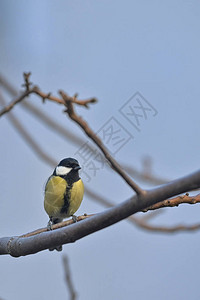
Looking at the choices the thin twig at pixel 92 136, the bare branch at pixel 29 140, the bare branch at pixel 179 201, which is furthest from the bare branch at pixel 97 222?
the bare branch at pixel 29 140

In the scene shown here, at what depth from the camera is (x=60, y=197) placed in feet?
6.48

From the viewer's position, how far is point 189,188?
2.60 ft

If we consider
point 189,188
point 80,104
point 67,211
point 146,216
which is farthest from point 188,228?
point 80,104

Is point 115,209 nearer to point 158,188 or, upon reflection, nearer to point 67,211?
point 158,188

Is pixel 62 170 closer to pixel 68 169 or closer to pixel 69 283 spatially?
pixel 68 169

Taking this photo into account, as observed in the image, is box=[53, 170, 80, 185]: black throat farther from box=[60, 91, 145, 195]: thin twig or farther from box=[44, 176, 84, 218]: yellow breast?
box=[60, 91, 145, 195]: thin twig

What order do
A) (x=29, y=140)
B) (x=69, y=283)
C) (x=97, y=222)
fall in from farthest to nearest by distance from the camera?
1. (x=29, y=140)
2. (x=69, y=283)
3. (x=97, y=222)

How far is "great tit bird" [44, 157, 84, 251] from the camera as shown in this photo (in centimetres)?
196

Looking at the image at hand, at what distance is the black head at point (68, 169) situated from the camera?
2033 mm

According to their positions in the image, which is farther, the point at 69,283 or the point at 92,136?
the point at 69,283

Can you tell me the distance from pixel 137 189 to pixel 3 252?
54 centimetres

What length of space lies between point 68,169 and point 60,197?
16cm

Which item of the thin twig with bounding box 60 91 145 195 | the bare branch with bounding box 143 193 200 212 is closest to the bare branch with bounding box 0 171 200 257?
the thin twig with bounding box 60 91 145 195

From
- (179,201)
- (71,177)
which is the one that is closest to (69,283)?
(179,201)
